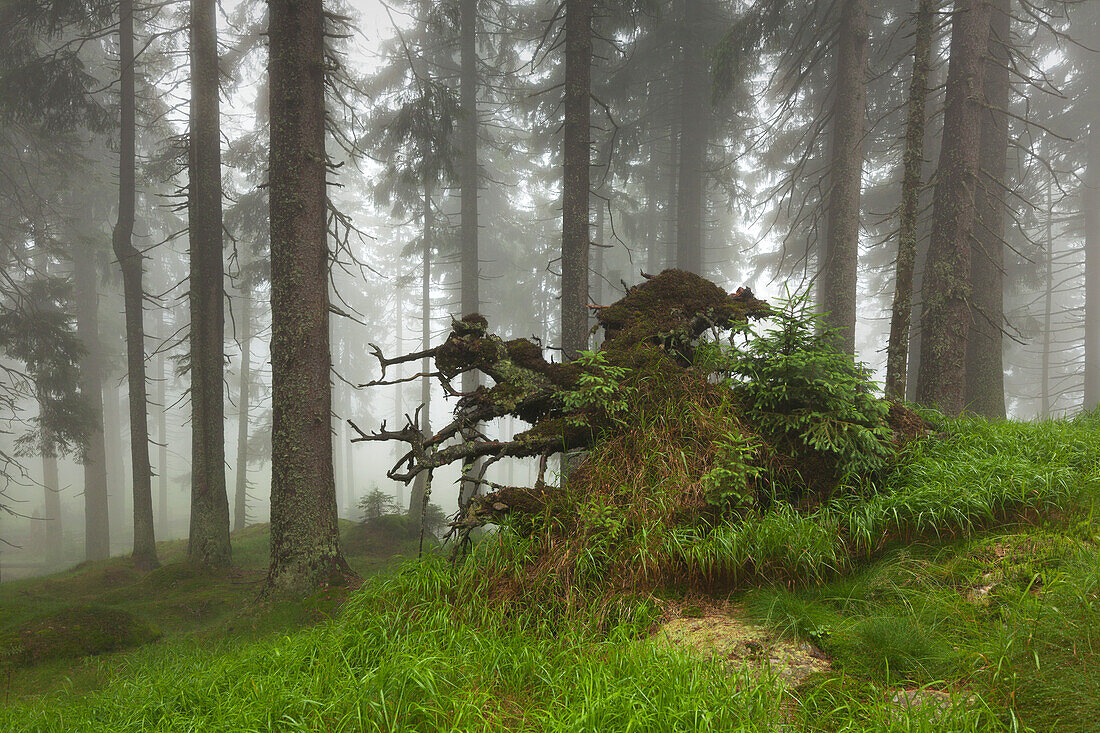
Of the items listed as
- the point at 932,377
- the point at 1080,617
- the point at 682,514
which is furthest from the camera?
the point at 932,377

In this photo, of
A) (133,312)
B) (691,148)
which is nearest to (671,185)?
(691,148)

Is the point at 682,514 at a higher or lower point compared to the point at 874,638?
higher

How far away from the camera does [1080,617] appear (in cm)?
228

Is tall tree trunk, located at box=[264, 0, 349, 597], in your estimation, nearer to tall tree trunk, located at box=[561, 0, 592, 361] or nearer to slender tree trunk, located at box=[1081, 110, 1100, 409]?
tall tree trunk, located at box=[561, 0, 592, 361]

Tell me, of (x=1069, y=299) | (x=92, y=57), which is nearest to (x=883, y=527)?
(x=92, y=57)

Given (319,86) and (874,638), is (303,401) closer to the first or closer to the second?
(319,86)

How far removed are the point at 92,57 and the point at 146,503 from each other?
635 inches

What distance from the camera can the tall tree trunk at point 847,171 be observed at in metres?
8.73

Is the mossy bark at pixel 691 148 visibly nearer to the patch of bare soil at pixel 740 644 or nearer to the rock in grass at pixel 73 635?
the patch of bare soil at pixel 740 644

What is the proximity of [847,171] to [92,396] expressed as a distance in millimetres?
21162

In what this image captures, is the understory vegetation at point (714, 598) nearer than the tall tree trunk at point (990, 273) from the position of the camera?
Yes

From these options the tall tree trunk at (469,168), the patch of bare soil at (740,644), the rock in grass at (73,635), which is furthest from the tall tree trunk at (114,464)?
the patch of bare soil at (740,644)

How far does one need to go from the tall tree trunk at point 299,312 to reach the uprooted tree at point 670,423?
1697 millimetres

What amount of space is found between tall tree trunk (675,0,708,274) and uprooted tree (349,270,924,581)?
374 inches
